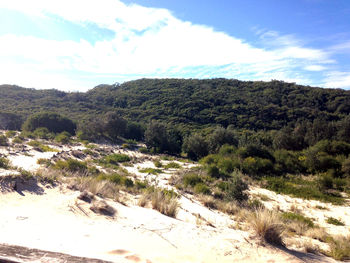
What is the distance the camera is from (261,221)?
437cm

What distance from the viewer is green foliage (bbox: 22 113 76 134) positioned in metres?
35.4

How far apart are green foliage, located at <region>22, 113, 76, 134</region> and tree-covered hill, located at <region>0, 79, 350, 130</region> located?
478 inches

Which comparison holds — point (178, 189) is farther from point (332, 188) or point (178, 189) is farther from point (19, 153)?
point (19, 153)

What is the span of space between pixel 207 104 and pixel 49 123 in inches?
2003

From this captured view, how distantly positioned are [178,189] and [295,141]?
842 inches

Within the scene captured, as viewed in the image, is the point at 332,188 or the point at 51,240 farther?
the point at 332,188

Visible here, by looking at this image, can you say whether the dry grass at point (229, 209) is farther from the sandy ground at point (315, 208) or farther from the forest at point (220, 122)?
the forest at point (220, 122)

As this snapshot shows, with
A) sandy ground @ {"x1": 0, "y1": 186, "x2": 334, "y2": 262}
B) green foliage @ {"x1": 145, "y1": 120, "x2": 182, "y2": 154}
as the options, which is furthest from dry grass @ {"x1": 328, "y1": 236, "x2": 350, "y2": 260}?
green foliage @ {"x1": 145, "y1": 120, "x2": 182, "y2": 154}

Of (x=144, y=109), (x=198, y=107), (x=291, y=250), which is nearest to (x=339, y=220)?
(x=291, y=250)

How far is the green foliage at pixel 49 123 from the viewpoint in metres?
35.4

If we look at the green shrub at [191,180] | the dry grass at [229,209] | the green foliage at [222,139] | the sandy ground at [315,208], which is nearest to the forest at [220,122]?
the green foliage at [222,139]

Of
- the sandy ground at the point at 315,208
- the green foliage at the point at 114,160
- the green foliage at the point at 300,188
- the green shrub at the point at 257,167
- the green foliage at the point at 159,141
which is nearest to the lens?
the sandy ground at the point at 315,208

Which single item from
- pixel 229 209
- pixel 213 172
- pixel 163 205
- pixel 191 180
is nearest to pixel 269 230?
pixel 163 205

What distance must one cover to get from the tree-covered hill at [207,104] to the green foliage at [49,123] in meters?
12.1
